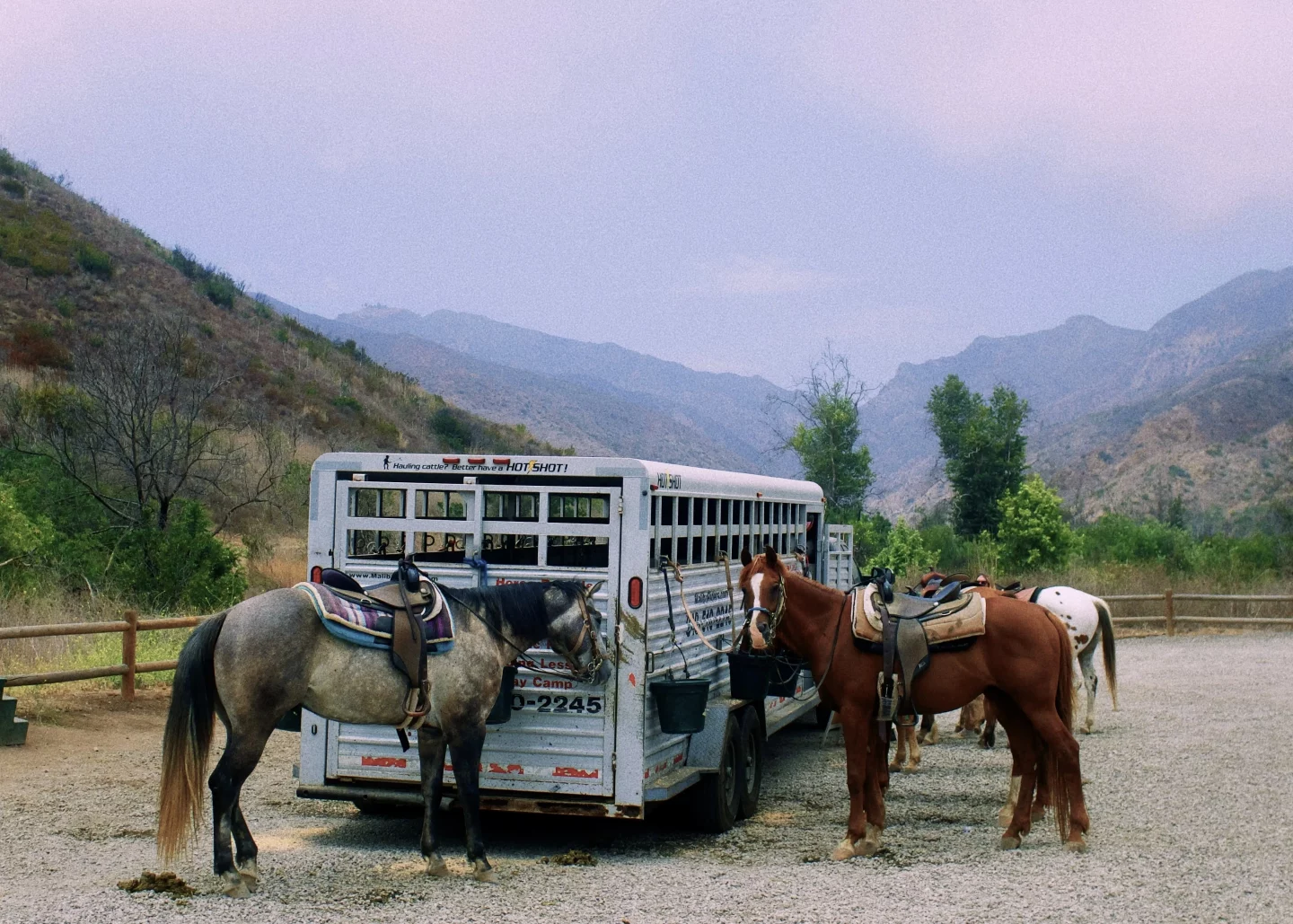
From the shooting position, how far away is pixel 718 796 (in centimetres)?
837

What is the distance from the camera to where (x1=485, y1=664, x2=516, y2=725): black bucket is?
7.71m

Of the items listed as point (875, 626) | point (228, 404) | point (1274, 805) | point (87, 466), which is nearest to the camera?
point (875, 626)

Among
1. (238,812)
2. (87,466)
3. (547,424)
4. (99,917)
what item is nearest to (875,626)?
(238,812)

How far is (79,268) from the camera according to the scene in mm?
43406

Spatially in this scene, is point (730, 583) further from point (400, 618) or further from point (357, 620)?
point (357, 620)

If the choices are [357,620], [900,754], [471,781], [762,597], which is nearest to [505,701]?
[471,781]

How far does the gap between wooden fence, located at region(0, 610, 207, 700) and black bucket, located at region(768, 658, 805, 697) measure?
6248 millimetres

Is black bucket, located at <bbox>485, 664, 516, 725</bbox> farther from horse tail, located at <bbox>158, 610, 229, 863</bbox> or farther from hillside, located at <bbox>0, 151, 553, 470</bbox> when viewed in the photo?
hillside, located at <bbox>0, 151, 553, 470</bbox>

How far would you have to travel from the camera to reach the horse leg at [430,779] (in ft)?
23.8

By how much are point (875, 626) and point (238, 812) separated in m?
4.34

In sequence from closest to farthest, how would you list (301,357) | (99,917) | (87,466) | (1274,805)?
(99,917) < (1274,805) < (87,466) < (301,357)

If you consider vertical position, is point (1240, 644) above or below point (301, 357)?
below

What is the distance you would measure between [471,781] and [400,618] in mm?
1114

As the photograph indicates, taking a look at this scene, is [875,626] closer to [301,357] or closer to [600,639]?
[600,639]
